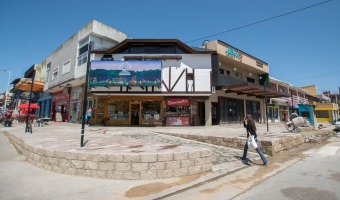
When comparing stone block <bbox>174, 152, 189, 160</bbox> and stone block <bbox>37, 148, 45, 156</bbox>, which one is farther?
stone block <bbox>37, 148, 45, 156</bbox>

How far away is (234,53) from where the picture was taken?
2139 centimetres

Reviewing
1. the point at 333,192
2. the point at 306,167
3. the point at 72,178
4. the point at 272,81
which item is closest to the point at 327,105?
the point at 272,81

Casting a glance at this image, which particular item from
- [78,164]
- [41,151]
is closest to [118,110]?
[41,151]

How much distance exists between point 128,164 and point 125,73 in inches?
541

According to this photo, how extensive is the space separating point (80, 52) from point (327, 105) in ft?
142

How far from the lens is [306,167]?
21.2 ft

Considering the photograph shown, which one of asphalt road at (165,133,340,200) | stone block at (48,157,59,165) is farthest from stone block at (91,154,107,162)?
asphalt road at (165,133,340,200)

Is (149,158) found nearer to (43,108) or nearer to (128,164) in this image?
(128,164)

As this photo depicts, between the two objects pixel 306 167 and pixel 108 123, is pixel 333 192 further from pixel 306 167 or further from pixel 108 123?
pixel 108 123

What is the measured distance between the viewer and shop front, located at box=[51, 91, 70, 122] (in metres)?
24.7

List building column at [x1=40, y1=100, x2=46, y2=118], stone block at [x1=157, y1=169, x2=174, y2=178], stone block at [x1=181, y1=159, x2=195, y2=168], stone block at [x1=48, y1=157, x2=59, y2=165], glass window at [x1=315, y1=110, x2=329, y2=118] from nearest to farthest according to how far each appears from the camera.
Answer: stone block at [x1=157, y1=169, x2=174, y2=178], stone block at [x1=181, y1=159, x2=195, y2=168], stone block at [x1=48, y1=157, x2=59, y2=165], building column at [x1=40, y1=100, x2=46, y2=118], glass window at [x1=315, y1=110, x2=329, y2=118]

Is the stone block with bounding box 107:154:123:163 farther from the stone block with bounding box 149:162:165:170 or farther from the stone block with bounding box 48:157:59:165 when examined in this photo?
the stone block with bounding box 48:157:59:165

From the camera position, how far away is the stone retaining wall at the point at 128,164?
5000mm

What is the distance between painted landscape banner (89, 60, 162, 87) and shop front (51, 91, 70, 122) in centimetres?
950
